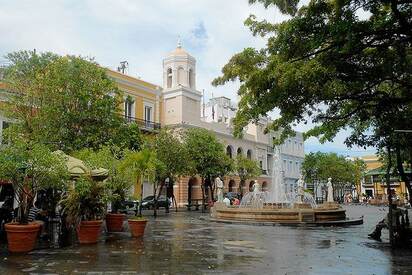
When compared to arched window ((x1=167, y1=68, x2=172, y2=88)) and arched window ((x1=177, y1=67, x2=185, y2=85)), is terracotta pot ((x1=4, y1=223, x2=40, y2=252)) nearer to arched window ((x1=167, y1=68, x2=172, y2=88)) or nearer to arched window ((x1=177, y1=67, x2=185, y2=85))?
arched window ((x1=177, y1=67, x2=185, y2=85))

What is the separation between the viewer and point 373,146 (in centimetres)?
1438

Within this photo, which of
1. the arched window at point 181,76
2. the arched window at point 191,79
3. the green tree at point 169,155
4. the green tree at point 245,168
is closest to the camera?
the green tree at point 169,155

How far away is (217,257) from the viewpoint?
9.98m

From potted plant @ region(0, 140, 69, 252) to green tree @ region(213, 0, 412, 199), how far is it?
5011 mm

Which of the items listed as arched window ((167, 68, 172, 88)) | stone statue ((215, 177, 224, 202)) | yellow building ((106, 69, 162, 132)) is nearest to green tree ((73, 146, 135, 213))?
stone statue ((215, 177, 224, 202))

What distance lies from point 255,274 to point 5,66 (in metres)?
18.9

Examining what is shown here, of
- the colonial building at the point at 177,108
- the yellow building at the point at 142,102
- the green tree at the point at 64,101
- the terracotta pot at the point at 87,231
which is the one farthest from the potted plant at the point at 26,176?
the yellow building at the point at 142,102

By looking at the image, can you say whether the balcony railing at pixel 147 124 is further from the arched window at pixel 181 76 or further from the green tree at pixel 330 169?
the green tree at pixel 330 169

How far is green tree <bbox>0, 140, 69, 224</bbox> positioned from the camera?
34.2 ft

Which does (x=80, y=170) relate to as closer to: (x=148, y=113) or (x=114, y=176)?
(x=114, y=176)

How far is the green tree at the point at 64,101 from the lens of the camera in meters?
19.4

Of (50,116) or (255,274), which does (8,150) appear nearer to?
(255,274)

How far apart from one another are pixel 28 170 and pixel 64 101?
9420 mm

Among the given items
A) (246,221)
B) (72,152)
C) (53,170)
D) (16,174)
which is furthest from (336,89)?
(72,152)
